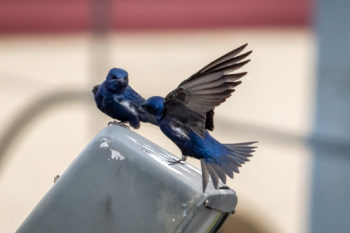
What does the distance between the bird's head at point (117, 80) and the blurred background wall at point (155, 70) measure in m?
3.71

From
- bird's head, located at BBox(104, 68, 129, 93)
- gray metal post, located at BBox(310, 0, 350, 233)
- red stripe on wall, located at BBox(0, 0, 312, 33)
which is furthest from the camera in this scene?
red stripe on wall, located at BBox(0, 0, 312, 33)

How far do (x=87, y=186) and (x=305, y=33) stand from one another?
429 cm

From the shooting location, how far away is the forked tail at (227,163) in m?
1.15

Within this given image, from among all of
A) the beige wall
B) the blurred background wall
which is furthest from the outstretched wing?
the beige wall

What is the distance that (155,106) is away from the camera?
3.74 ft

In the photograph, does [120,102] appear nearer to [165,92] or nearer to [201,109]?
[201,109]

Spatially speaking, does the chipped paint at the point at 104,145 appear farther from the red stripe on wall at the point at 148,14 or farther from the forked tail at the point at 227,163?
the red stripe on wall at the point at 148,14

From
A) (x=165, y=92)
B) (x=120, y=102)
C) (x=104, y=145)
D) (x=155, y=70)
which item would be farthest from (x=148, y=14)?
(x=104, y=145)

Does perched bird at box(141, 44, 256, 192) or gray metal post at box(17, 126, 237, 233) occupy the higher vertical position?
perched bird at box(141, 44, 256, 192)

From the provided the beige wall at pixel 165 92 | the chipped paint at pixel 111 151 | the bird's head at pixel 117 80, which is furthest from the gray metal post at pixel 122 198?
the beige wall at pixel 165 92

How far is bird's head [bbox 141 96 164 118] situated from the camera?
113 cm

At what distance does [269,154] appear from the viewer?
546 centimetres

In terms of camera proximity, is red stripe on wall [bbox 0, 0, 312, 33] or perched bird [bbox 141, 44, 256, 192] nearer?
perched bird [bbox 141, 44, 256, 192]

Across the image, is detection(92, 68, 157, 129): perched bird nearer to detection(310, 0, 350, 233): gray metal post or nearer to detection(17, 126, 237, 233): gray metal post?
detection(17, 126, 237, 233): gray metal post
